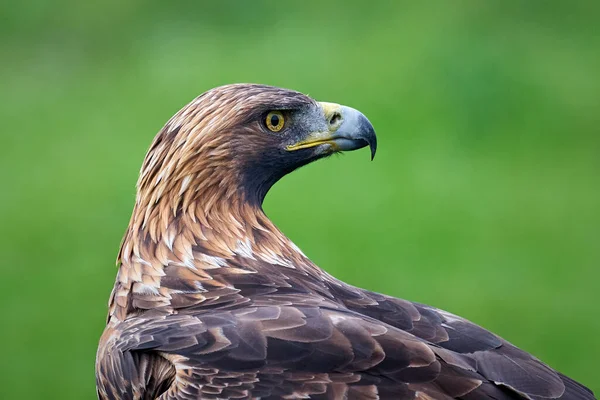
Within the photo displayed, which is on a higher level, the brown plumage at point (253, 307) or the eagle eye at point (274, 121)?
the eagle eye at point (274, 121)

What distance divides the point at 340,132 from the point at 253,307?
84cm

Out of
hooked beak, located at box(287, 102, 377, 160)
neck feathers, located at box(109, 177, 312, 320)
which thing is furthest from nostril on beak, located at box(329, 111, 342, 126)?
neck feathers, located at box(109, 177, 312, 320)

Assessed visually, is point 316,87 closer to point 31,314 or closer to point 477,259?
point 477,259

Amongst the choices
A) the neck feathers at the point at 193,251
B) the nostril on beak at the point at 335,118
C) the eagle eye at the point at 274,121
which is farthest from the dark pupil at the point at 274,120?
the neck feathers at the point at 193,251

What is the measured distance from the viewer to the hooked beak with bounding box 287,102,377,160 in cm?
373

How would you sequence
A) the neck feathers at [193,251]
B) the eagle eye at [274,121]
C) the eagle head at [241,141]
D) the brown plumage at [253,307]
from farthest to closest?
1. the eagle eye at [274,121]
2. the eagle head at [241,141]
3. the neck feathers at [193,251]
4. the brown plumage at [253,307]

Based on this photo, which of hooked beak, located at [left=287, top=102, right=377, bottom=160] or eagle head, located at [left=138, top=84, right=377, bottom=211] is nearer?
eagle head, located at [left=138, top=84, right=377, bottom=211]

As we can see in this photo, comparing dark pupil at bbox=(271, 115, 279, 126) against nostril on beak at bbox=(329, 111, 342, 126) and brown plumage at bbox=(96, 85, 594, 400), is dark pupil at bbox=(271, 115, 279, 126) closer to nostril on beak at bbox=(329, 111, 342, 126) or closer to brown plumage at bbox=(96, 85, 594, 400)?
brown plumage at bbox=(96, 85, 594, 400)

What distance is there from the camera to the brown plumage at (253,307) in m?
2.93

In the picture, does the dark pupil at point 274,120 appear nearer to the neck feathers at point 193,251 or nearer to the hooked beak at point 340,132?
the hooked beak at point 340,132

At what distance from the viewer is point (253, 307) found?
3178 mm

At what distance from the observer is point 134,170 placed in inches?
348

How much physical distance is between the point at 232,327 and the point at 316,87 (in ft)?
22.4

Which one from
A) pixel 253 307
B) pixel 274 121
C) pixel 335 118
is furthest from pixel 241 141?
pixel 253 307
